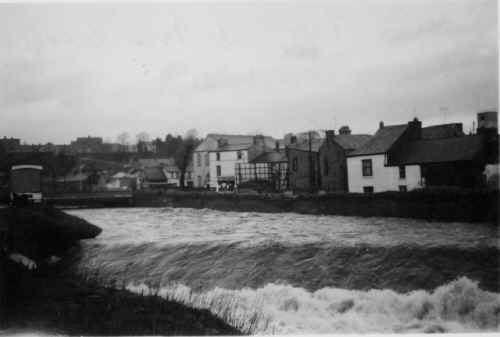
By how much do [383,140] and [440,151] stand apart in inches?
220

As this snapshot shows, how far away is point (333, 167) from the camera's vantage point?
1535 inches

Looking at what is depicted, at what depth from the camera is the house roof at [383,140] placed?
1293 inches

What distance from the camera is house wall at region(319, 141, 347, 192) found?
1485 inches

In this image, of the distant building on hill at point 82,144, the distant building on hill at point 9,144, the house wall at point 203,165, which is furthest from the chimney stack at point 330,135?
the distant building on hill at point 9,144

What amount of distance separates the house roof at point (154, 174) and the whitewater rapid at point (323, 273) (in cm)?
4811

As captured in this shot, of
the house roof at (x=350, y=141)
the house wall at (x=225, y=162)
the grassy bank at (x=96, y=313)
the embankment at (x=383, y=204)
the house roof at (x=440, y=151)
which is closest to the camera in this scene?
the grassy bank at (x=96, y=313)

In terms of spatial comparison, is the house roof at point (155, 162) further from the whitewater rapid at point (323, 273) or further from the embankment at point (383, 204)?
the whitewater rapid at point (323, 273)

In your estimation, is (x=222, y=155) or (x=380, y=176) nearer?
(x=380, y=176)

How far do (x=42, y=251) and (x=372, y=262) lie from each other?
525 inches

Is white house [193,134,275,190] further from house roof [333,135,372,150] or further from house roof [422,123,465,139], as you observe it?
house roof [422,123,465,139]

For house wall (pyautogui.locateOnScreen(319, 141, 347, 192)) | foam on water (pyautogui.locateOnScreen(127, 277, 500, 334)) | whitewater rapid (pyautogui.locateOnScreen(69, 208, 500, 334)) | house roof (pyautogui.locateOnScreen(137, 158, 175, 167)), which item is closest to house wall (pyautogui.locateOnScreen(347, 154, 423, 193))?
house wall (pyautogui.locateOnScreen(319, 141, 347, 192))

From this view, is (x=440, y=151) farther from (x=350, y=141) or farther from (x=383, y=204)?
(x=350, y=141)

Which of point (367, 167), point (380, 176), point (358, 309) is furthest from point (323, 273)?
point (367, 167)

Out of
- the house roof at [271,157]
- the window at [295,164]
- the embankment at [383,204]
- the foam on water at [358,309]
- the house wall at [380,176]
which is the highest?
the house roof at [271,157]
